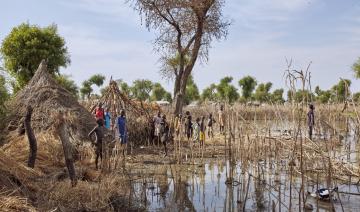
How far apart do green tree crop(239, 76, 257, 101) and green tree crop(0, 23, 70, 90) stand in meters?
36.9

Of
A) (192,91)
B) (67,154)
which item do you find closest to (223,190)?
(67,154)

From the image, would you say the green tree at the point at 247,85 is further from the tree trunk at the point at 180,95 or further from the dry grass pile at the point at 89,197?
the dry grass pile at the point at 89,197

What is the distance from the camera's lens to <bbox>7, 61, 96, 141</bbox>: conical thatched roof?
12789 millimetres

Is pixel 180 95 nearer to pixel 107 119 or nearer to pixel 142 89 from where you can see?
pixel 107 119

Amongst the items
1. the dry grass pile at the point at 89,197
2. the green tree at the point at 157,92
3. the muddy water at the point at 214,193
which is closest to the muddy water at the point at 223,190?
the muddy water at the point at 214,193

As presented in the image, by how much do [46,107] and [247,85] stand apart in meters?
47.9

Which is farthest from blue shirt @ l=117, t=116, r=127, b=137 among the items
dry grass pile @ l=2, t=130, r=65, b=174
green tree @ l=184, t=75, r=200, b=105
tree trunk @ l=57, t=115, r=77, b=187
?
green tree @ l=184, t=75, r=200, b=105

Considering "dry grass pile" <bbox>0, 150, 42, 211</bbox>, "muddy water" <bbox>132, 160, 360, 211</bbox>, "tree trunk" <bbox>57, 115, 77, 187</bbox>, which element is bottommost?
"muddy water" <bbox>132, 160, 360, 211</bbox>

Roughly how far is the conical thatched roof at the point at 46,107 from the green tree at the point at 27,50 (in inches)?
406

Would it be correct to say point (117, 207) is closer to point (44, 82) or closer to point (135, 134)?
point (44, 82)

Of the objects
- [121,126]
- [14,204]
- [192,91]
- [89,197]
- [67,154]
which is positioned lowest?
[89,197]

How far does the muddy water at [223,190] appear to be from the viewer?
7953mm

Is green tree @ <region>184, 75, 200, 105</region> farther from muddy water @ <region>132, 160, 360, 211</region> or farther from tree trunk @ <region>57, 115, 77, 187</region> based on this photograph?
tree trunk @ <region>57, 115, 77, 187</region>

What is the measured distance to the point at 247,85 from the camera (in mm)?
59125
